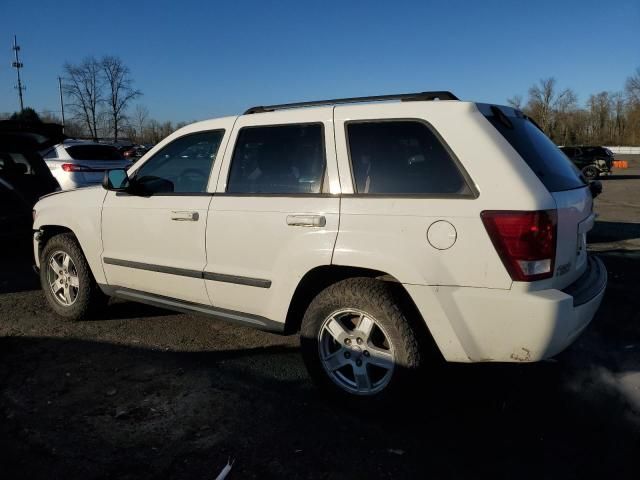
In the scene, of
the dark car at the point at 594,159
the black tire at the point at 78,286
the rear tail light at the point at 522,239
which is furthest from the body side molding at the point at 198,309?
the dark car at the point at 594,159

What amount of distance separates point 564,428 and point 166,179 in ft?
10.6

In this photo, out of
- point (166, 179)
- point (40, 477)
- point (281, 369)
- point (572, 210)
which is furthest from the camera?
point (166, 179)

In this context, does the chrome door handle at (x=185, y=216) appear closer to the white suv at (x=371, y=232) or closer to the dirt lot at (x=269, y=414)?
the white suv at (x=371, y=232)

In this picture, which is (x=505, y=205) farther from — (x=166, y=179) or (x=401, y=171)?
(x=166, y=179)

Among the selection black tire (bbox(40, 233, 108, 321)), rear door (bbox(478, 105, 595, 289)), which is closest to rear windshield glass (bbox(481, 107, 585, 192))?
rear door (bbox(478, 105, 595, 289))

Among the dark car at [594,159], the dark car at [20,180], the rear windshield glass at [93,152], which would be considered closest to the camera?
the dark car at [20,180]

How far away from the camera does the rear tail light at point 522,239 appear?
8.75 ft

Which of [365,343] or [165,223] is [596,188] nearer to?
[365,343]

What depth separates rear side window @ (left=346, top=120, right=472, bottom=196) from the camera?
2924 millimetres

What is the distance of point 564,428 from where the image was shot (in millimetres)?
3076

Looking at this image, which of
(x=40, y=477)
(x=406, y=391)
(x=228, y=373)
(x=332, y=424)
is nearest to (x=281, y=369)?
(x=228, y=373)

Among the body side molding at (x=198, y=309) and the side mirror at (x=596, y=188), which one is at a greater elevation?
the side mirror at (x=596, y=188)

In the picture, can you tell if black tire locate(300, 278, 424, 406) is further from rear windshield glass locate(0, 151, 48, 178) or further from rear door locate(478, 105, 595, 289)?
rear windshield glass locate(0, 151, 48, 178)

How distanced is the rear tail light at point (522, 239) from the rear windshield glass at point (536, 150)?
0.30m
